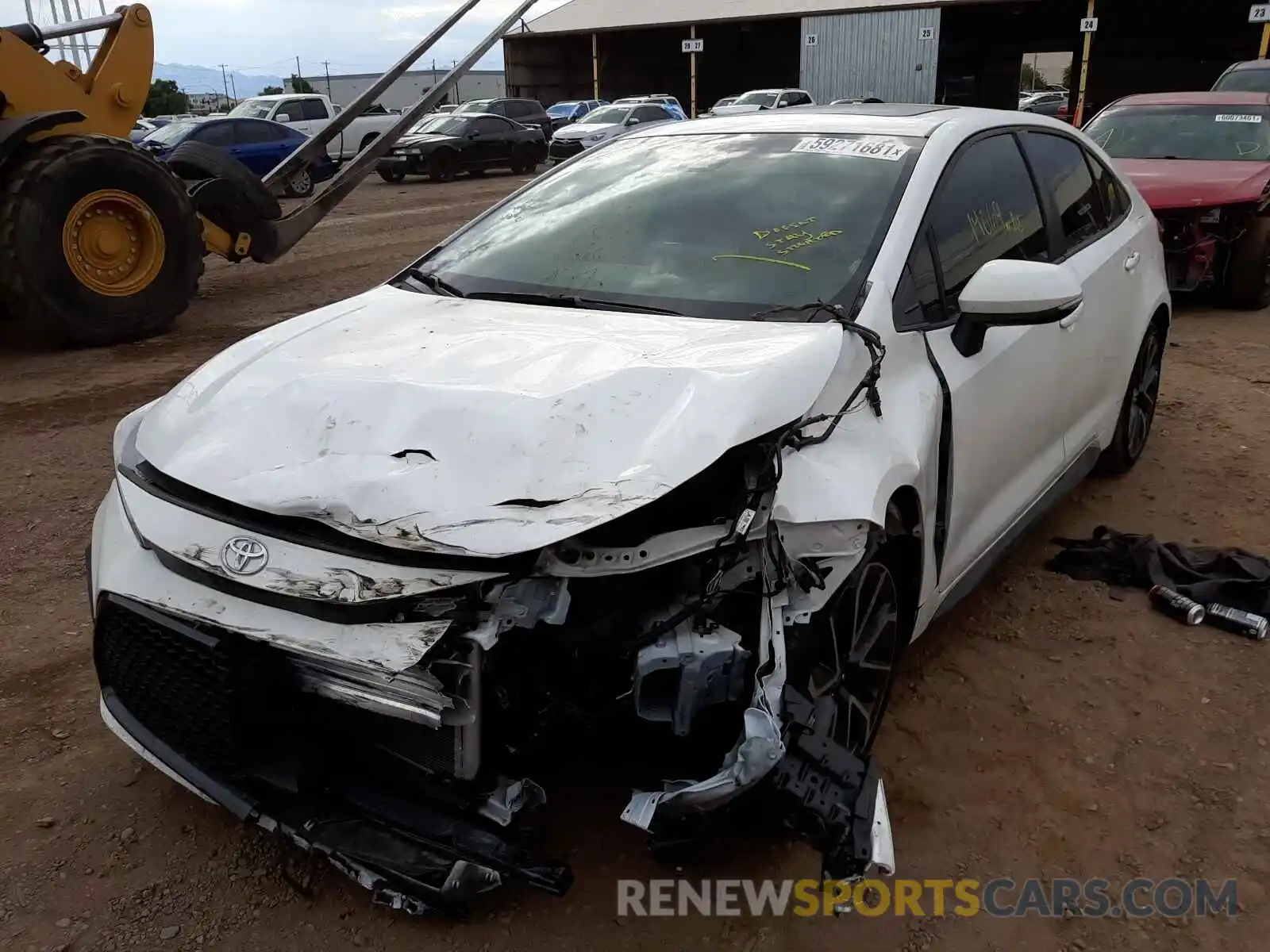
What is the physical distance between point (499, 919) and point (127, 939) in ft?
A: 2.79

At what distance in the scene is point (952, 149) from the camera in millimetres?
3314

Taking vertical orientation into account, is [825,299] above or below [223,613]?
above

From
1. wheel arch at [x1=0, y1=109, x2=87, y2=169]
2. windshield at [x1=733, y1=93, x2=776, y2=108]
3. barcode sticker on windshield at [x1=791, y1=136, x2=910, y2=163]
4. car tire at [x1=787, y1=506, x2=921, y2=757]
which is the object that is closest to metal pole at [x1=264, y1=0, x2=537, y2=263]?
wheel arch at [x1=0, y1=109, x2=87, y2=169]

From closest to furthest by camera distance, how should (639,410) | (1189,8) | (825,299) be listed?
(639,410) < (825,299) < (1189,8)

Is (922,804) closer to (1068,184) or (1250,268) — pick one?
(1068,184)

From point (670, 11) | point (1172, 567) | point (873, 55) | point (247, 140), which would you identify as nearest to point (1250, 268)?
point (1172, 567)

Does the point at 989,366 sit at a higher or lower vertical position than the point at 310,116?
higher

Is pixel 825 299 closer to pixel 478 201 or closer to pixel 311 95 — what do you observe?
pixel 478 201

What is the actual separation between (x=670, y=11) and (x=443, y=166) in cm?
1832

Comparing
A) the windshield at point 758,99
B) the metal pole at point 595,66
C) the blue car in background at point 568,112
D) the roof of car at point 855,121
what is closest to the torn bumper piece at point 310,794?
the roof of car at point 855,121

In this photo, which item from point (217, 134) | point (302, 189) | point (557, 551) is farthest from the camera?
point (217, 134)

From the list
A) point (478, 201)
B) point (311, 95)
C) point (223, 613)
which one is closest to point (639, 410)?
point (223, 613)

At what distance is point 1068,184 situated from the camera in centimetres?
405

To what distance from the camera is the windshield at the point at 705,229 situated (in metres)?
2.97
